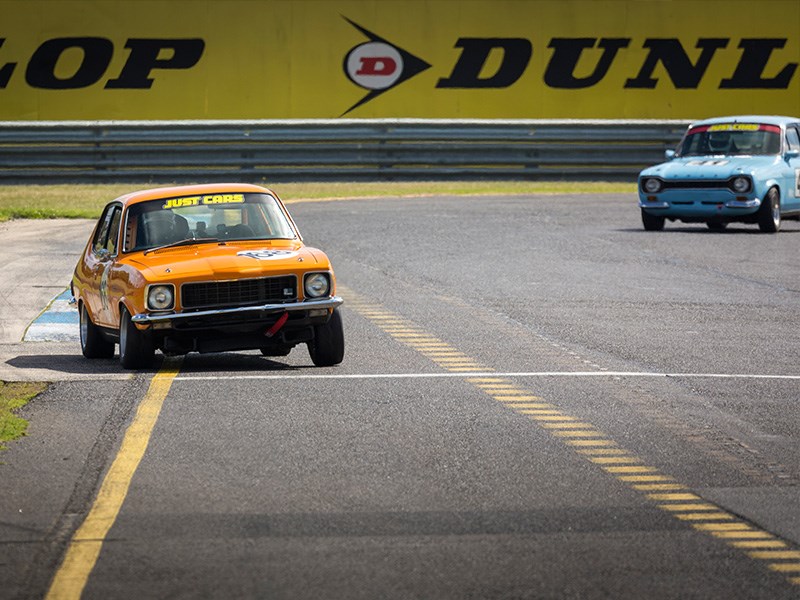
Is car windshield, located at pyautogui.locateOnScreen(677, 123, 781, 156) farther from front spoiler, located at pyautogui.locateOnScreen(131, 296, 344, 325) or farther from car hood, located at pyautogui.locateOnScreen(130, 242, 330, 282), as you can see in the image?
front spoiler, located at pyautogui.locateOnScreen(131, 296, 344, 325)

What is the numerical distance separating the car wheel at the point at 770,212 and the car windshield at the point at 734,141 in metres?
0.86

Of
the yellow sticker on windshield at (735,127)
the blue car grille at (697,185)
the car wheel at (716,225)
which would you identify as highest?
the yellow sticker on windshield at (735,127)

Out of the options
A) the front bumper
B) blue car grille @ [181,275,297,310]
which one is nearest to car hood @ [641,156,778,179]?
the front bumper

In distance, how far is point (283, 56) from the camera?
29828mm

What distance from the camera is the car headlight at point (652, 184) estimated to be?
22.2m

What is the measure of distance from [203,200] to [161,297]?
4.67ft

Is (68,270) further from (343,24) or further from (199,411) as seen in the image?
(343,24)

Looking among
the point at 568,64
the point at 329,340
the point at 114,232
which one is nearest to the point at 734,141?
the point at 568,64

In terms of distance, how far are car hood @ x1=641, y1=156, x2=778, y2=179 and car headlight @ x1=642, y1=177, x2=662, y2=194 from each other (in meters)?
0.08

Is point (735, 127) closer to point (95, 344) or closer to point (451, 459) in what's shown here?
point (95, 344)

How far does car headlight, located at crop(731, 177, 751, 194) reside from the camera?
21.8 meters

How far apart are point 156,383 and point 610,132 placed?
2091cm

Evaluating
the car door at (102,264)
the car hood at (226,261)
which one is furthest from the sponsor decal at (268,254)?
the car door at (102,264)

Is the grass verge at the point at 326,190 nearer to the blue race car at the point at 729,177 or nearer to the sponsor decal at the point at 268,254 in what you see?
the blue race car at the point at 729,177
